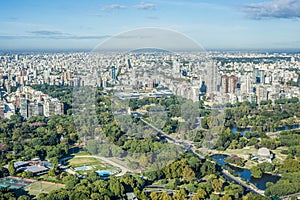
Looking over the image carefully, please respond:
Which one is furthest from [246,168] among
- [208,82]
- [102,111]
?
[102,111]

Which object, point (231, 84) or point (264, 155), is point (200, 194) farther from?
point (231, 84)

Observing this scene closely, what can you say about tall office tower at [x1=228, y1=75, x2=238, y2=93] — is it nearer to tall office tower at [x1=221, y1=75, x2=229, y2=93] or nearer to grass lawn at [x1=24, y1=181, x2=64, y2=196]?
tall office tower at [x1=221, y1=75, x2=229, y2=93]

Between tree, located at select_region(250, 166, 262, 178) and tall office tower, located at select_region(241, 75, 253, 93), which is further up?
tall office tower, located at select_region(241, 75, 253, 93)

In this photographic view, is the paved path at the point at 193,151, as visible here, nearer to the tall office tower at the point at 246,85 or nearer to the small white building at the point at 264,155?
the small white building at the point at 264,155

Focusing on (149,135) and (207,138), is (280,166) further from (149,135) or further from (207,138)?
(149,135)

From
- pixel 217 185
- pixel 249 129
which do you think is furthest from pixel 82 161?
pixel 249 129

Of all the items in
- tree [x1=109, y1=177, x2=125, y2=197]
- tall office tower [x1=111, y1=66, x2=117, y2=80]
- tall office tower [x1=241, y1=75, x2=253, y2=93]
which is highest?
tall office tower [x1=111, y1=66, x2=117, y2=80]

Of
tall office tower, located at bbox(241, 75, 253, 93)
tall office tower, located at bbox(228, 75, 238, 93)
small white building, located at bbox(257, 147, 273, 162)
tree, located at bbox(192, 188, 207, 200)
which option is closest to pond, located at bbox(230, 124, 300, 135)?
small white building, located at bbox(257, 147, 273, 162)

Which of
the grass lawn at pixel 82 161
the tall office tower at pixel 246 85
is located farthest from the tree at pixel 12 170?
the tall office tower at pixel 246 85
